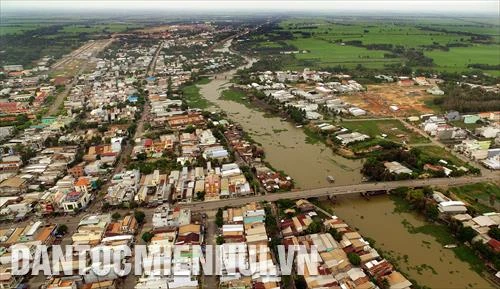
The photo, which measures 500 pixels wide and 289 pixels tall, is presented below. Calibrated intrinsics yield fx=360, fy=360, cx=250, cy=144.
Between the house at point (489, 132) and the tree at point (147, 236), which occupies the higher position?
the house at point (489, 132)

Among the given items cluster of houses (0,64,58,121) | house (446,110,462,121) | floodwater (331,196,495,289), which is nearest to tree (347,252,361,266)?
floodwater (331,196,495,289)

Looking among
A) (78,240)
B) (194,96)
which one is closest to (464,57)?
(194,96)

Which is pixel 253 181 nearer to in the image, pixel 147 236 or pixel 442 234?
pixel 147 236

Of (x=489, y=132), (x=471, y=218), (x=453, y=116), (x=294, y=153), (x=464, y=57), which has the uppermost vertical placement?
(x=464, y=57)

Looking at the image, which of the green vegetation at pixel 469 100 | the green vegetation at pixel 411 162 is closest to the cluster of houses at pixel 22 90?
the green vegetation at pixel 411 162

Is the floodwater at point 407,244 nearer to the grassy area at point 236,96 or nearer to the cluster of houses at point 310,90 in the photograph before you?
the cluster of houses at point 310,90

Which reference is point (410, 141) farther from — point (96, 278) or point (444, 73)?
point (444, 73)

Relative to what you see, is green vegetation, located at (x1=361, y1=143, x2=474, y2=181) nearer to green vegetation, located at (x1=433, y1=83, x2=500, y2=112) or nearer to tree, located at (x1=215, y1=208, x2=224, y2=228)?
tree, located at (x1=215, y1=208, x2=224, y2=228)
